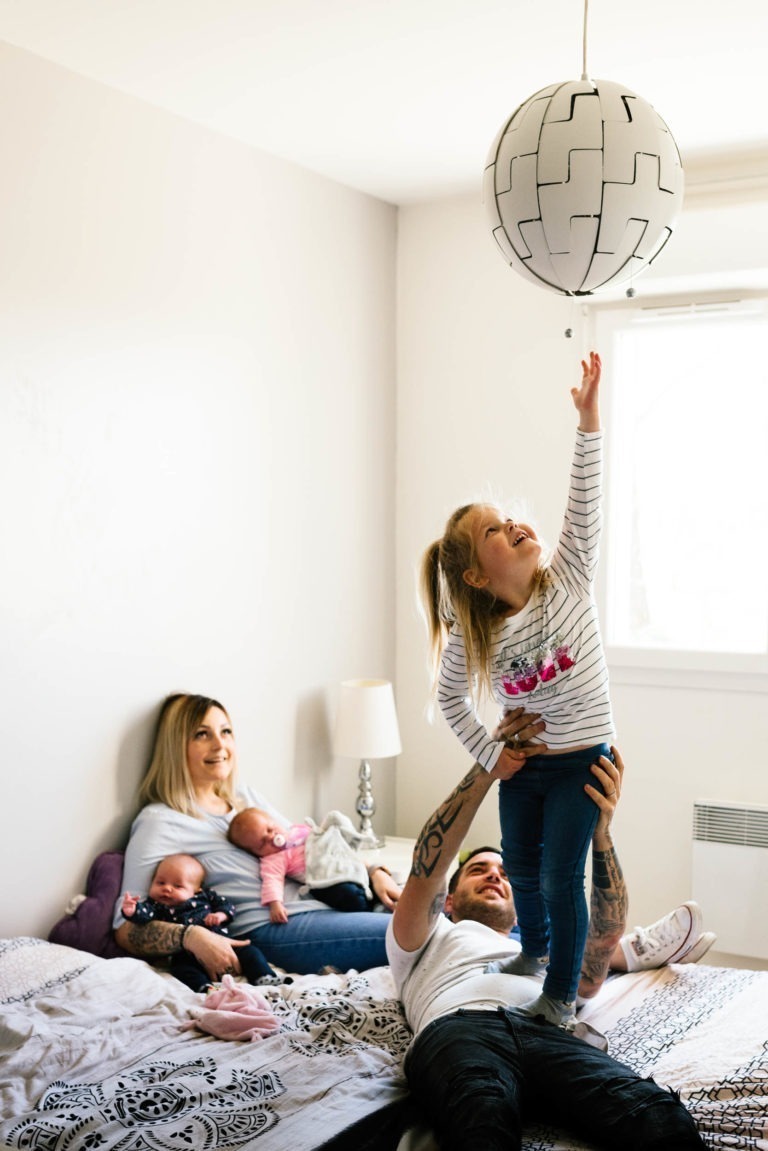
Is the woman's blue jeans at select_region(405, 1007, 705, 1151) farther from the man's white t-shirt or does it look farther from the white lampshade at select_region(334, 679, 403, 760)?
the white lampshade at select_region(334, 679, 403, 760)

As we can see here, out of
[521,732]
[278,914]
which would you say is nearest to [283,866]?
[278,914]

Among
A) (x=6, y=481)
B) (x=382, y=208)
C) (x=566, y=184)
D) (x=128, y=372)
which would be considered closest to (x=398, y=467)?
(x=382, y=208)

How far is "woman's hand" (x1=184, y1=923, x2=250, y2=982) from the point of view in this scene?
290 cm

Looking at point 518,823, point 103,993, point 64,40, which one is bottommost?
point 103,993

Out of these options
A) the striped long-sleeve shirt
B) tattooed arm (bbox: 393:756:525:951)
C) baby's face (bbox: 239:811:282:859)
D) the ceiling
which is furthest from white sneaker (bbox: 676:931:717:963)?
the ceiling

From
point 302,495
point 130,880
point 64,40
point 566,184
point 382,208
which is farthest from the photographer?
point 382,208

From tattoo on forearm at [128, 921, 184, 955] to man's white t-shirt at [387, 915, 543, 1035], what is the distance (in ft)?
2.20

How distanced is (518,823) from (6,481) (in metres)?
1.52

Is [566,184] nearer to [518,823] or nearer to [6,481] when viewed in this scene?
[518,823]

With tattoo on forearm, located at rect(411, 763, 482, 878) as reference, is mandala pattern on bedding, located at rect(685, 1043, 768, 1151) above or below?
below

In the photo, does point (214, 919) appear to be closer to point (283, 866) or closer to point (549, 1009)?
point (283, 866)

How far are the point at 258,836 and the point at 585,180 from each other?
Result: 2128 mm

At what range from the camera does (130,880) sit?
122 inches

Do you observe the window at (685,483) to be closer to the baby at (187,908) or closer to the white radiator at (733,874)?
the white radiator at (733,874)
